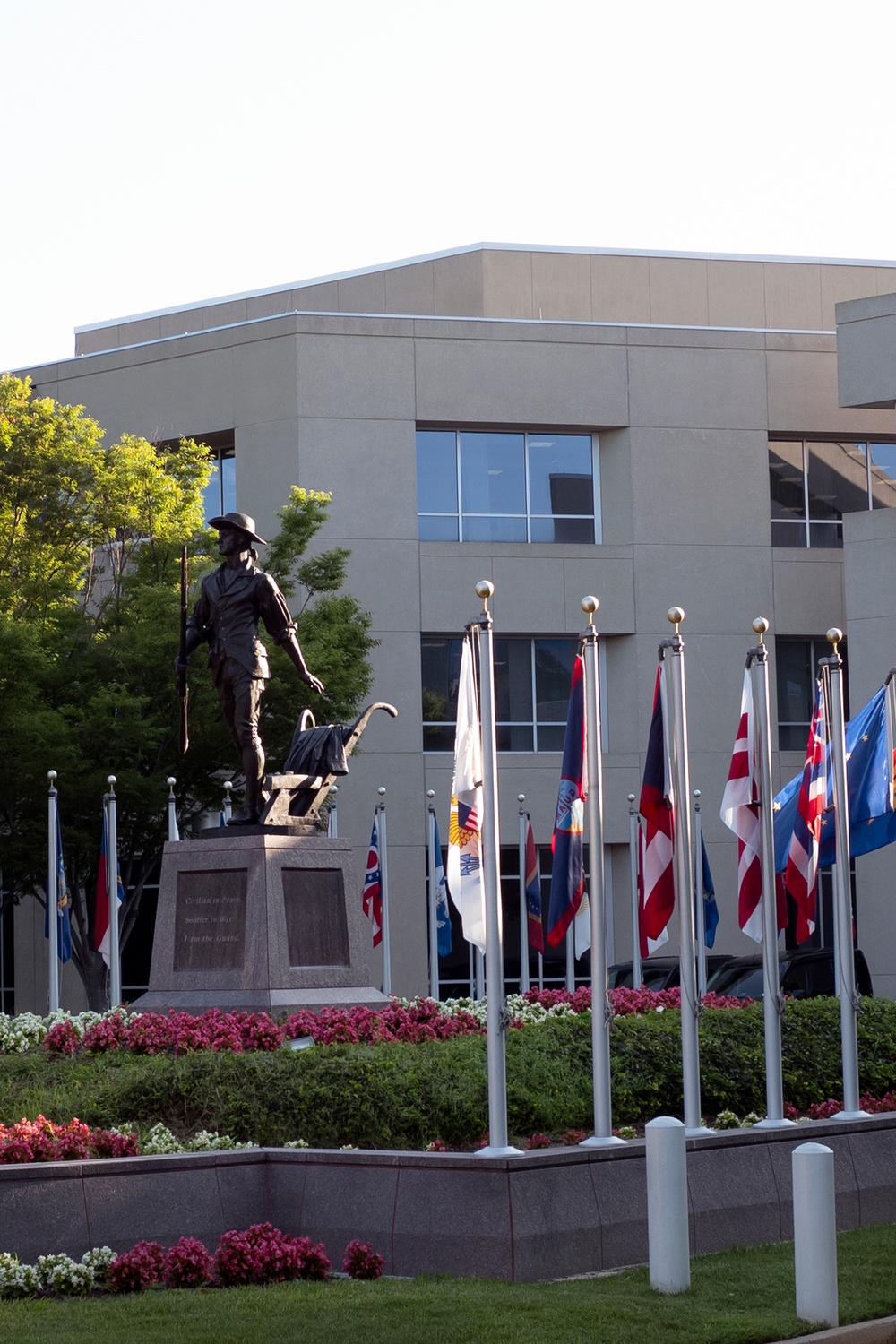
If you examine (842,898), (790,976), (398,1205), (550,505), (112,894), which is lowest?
(790,976)

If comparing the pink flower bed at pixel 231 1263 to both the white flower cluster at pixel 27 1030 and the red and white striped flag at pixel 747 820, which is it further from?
the white flower cluster at pixel 27 1030

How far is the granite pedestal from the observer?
17.7m

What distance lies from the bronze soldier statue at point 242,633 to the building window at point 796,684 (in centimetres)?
2604

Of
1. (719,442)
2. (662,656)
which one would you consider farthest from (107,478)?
(662,656)

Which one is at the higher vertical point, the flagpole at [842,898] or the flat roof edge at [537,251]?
the flat roof edge at [537,251]

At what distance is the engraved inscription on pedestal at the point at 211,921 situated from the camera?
707 inches

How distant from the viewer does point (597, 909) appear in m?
13.0

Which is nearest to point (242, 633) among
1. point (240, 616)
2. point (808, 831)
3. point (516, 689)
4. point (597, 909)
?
point (240, 616)

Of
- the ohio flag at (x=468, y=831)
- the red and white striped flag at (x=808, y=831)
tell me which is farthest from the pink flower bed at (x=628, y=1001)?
the ohio flag at (x=468, y=831)

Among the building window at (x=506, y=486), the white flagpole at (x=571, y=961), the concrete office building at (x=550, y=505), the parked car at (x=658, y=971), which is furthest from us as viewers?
the building window at (x=506, y=486)

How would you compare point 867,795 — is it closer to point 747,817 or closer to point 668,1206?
point 747,817

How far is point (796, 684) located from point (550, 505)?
277 inches

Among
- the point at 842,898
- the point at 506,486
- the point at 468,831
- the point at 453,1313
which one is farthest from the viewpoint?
the point at 506,486

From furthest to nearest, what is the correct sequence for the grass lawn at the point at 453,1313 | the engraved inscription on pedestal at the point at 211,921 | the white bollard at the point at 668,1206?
the engraved inscription on pedestal at the point at 211,921, the white bollard at the point at 668,1206, the grass lawn at the point at 453,1313
